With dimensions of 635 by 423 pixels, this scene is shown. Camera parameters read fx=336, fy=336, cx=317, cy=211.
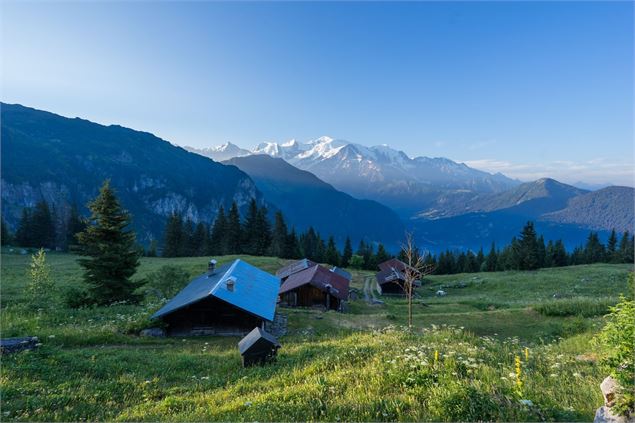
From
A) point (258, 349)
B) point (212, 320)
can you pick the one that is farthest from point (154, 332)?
point (258, 349)

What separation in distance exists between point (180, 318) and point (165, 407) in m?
15.8

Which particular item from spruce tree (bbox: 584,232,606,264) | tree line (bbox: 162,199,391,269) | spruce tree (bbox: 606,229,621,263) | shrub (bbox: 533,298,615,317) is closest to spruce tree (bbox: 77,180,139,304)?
shrub (bbox: 533,298,615,317)

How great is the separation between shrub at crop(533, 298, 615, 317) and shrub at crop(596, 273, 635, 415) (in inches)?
1086

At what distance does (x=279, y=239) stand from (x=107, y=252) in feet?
215

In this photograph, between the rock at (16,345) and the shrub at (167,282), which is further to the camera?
the shrub at (167,282)

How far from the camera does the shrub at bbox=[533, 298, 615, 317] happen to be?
2881 cm

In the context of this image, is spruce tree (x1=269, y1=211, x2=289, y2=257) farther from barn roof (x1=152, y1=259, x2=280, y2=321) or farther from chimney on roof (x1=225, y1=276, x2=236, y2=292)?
chimney on roof (x1=225, y1=276, x2=236, y2=292)

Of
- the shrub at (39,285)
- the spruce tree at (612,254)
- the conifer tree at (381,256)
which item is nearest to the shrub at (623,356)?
the shrub at (39,285)

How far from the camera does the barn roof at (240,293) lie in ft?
77.3

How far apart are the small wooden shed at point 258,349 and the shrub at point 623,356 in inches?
404

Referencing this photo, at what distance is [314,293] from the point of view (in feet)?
150

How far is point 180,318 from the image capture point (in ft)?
78.1

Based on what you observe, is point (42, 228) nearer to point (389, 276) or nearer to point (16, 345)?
point (389, 276)

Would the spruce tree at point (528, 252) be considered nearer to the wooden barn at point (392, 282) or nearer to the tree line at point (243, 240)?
the wooden barn at point (392, 282)
